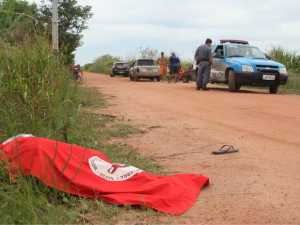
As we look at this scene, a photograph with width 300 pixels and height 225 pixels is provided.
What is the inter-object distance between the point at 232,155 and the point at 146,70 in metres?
26.4

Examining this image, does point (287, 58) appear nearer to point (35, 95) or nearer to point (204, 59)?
point (204, 59)

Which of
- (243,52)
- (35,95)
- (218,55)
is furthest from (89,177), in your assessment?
(243,52)

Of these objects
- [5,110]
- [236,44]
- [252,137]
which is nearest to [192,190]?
[5,110]

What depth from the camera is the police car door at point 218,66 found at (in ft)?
63.9

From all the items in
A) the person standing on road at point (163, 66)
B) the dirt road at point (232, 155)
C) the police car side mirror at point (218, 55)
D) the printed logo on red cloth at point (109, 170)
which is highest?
the police car side mirror at point (218, 55)

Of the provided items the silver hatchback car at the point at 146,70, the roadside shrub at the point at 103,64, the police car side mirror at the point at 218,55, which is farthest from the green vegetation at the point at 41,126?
the roadside shrub at the point at 103,64

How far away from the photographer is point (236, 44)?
19938mm

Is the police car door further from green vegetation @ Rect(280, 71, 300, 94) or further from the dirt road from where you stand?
the dirt road

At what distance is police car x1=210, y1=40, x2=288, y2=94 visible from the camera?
1830 centimetres

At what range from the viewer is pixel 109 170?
17.3 ft

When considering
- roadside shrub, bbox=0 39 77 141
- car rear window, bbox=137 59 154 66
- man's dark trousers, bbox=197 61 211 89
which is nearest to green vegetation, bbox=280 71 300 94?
man's dark trousers, bbox=197 61 211 89

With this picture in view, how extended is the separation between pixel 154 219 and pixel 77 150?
3.63 feet

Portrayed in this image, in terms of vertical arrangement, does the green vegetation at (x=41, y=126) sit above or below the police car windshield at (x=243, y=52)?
below

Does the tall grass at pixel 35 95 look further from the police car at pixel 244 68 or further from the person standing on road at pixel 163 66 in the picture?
the person standing on road at pixel 163 66
